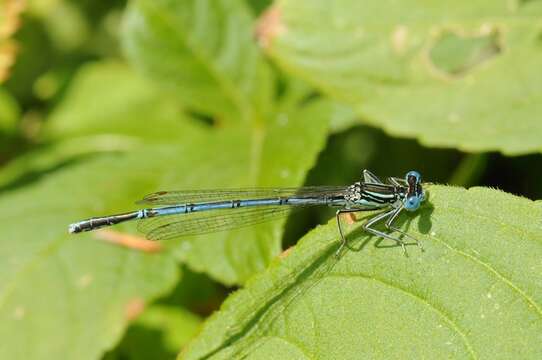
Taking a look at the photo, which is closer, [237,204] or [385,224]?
[385,224]

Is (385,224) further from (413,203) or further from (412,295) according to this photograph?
(412,295)

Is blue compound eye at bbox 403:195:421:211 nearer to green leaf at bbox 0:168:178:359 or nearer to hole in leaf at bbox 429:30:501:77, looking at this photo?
hole in leaf at bbox 429:30:501:77

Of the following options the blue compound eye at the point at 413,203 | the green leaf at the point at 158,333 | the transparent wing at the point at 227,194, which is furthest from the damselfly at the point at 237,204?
the green leaf at the point at 158,333

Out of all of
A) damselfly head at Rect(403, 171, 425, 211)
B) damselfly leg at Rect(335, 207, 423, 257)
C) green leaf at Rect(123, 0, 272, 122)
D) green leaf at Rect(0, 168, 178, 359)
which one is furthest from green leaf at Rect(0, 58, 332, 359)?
damselfly head at Rect(403, 171, 425, 211)

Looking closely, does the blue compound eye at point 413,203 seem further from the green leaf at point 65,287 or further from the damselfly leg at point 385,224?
the green leaf at point 65,287

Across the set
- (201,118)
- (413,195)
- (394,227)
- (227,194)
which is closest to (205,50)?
(201,118)

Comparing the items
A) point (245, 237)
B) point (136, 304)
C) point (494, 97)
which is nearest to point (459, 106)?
point (494, 97)

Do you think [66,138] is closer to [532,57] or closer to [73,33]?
[73,33]
